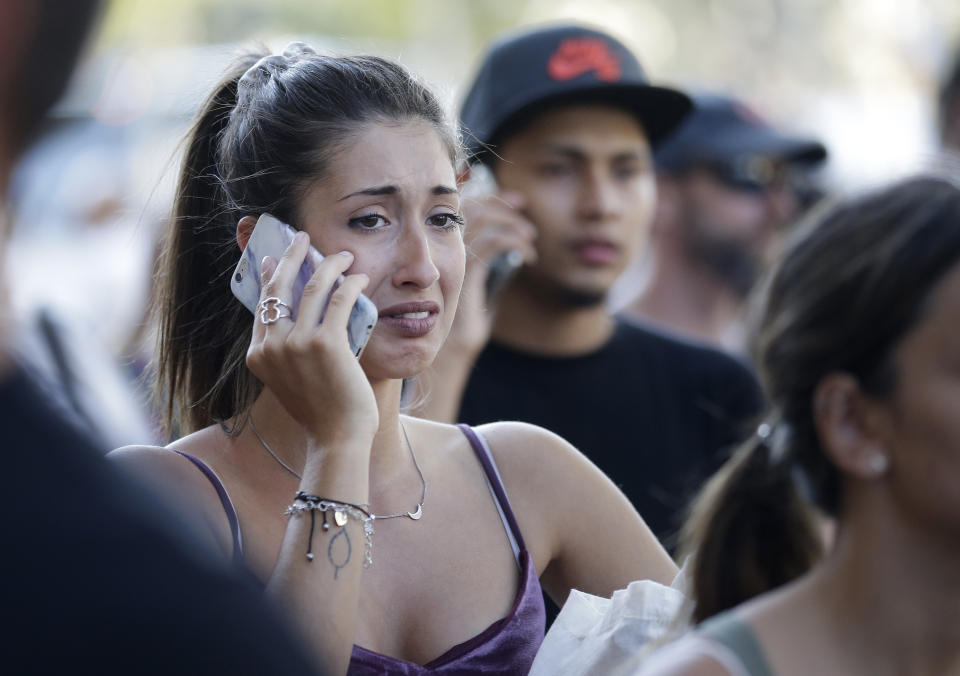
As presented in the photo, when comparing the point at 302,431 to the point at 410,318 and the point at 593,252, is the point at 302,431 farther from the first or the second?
the point at 593,252

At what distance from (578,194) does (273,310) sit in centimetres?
181

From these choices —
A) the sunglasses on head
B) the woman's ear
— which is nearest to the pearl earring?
the woman's ear

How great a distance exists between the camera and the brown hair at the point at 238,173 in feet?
8.16

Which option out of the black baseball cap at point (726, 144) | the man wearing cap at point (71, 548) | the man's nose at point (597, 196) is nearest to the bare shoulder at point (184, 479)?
the man wearing cap at point (71, 548)

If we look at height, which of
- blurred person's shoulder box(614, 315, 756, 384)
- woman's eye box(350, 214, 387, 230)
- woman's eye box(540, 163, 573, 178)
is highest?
woman's eye box(540, 163, 573, 178)

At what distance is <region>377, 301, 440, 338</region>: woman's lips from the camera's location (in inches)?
96.2

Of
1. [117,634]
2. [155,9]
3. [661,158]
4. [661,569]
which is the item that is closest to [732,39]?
[155,9]

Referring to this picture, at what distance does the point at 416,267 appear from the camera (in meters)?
2.44

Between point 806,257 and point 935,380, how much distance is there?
25cm

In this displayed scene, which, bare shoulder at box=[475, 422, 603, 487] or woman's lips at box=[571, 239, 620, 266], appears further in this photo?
woman's lips at box=[571, 239, 620, 266]

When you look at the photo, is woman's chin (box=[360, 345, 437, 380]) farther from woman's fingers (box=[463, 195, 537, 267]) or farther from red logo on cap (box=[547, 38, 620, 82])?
red logo on cap (box=[547, 38, 620, 82])

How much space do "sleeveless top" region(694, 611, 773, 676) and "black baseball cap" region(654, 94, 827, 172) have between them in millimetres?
Answer: 3709

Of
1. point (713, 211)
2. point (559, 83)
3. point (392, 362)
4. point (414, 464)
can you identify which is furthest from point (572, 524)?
point (713, 211)

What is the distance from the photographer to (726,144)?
17.6 ft
